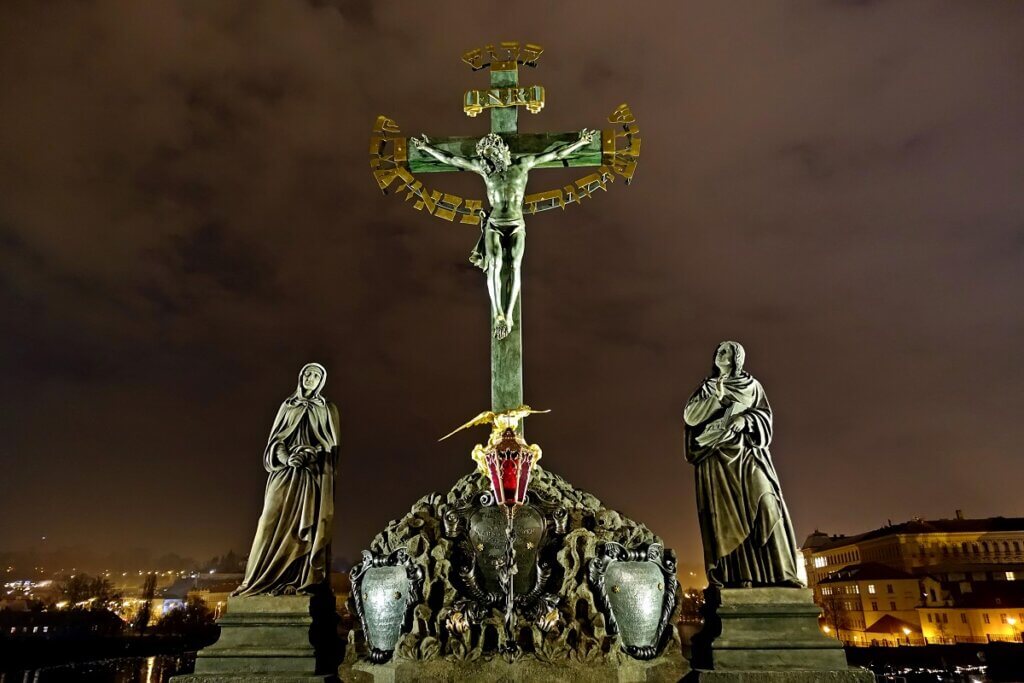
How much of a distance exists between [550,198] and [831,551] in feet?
269

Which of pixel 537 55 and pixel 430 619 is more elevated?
pixel 537 55

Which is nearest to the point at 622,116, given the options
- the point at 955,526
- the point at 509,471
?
the point at 509,471

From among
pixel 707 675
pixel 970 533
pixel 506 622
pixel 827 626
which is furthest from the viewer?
pixel 970 533

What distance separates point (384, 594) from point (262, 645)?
4.72 ft

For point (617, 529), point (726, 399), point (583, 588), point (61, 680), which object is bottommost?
point (61, 680)

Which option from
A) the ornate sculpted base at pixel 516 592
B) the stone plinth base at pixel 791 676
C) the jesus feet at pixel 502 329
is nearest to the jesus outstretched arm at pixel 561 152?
the jesus feet at pixel 502 329

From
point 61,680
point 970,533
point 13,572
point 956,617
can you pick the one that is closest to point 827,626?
point 956,617

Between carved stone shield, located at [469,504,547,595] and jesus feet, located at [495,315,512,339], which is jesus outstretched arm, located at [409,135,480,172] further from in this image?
carved stone shield, located at [469,504,547,595]

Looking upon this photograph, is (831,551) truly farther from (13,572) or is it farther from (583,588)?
(13,572)

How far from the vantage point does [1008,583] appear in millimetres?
49500

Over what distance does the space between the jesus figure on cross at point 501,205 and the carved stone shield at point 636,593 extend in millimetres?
3619

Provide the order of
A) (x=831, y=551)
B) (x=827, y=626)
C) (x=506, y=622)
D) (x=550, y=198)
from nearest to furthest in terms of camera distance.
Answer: (x=506, y=622)
(x=550, y=198)
(x=827, y=626)
(x=831, y=551)

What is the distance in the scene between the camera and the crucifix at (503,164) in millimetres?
10039

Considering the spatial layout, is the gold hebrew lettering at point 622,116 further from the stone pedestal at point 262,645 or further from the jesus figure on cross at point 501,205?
the stone pedestal at point 262,645
